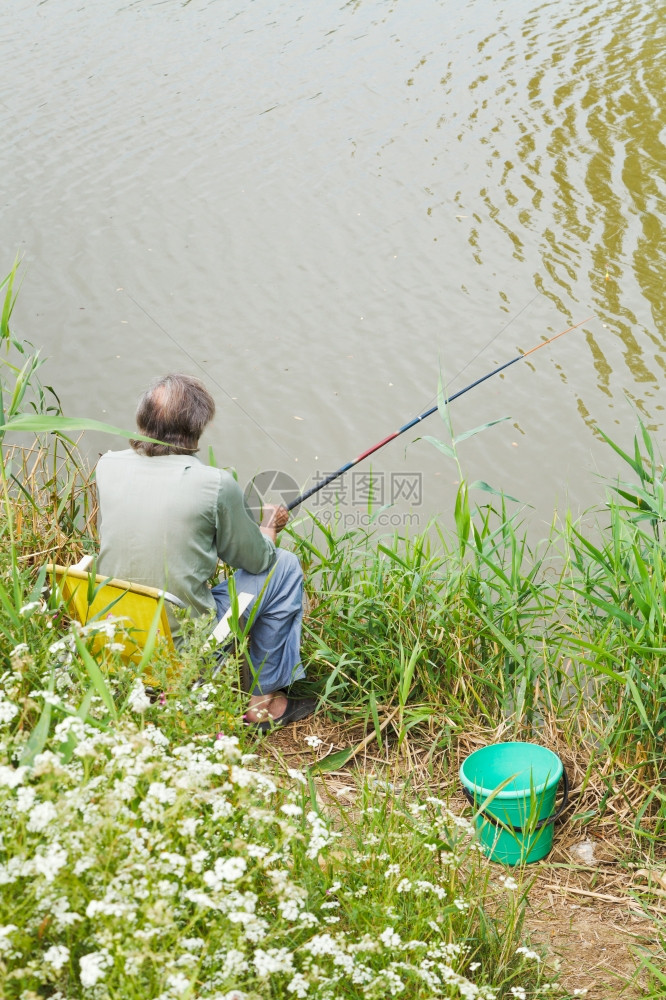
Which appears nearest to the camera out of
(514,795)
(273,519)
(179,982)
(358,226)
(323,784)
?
(179,982)

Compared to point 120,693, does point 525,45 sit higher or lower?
higher

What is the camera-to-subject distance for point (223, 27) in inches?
396

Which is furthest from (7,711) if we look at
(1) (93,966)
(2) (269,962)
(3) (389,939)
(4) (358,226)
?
(4) (358,226)

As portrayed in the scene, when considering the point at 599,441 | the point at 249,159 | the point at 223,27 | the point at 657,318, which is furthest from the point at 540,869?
the point at 223,27

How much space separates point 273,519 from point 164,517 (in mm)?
584

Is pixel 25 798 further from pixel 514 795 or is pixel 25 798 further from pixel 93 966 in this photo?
pixel 514 795

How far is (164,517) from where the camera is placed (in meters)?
2.39

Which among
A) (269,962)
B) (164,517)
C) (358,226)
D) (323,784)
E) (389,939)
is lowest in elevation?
(323,784)

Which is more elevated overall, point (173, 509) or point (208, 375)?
point (173, 509)

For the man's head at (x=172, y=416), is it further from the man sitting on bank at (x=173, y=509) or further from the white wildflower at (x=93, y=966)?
the white wildflower at (x=93, y=966)

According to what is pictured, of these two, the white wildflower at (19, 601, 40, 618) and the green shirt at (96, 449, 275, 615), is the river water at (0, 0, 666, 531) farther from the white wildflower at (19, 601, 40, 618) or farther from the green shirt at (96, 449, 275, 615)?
the white wildflower at (19, 601, 40, 618)

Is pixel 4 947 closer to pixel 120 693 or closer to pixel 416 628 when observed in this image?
pixel 120 693

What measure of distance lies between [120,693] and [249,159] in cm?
642

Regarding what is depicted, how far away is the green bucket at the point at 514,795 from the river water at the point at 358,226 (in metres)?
1.92
